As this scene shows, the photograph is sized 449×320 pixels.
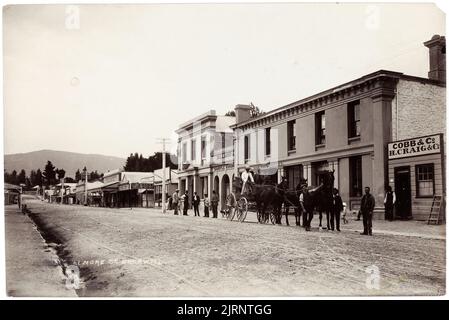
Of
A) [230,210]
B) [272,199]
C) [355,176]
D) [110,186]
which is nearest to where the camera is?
[355,176]

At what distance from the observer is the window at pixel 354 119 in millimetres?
13242

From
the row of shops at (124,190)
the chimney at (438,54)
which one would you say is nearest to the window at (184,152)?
the row of shops at (124,190)

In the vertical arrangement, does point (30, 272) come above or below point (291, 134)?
below

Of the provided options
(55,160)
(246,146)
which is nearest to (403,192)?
(246,146)

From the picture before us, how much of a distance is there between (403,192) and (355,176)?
1478 mm

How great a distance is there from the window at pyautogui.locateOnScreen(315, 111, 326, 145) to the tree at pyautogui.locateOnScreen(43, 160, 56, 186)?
28.0 ft

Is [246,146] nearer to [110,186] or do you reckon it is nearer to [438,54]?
[438,54]

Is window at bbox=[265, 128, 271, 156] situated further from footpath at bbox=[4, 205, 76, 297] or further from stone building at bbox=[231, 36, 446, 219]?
footpath at bbox=[4, 205, 76, 297]

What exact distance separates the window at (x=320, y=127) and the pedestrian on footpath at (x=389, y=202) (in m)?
3.46

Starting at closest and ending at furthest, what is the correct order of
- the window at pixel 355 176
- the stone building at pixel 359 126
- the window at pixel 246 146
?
the stone building at pixel 359 126 < the window at pixel 355 176 < the window at pixel 246 146

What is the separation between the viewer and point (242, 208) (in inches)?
685

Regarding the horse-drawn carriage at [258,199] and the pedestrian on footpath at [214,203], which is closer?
the horse-drawn carriage at [258,199]

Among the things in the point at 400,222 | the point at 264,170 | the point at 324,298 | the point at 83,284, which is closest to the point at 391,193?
the point at 400,222

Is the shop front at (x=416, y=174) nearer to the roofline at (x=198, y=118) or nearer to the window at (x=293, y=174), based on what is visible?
the window at (x=293, y=174)
